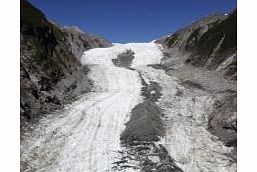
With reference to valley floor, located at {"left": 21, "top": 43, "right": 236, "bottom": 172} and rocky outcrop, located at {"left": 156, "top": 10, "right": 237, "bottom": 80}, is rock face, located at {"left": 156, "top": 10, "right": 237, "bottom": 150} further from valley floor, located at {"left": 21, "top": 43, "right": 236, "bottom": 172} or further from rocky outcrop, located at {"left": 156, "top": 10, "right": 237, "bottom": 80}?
valley floor, located at {"left": 21, "top": 43, "right": 236, "bottom": 172}

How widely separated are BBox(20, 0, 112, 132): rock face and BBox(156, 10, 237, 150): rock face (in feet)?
33.5

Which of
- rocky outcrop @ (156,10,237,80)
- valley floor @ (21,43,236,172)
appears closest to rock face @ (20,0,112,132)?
valley floor @ (21,43,236,172)

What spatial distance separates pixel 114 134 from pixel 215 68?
67.0 ft

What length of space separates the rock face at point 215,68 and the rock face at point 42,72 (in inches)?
402

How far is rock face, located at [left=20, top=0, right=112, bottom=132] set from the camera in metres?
28.1

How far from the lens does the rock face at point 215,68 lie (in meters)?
26.4

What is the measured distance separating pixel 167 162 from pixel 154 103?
1056 centimetres

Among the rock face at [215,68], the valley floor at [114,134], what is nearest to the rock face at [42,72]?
the valley floor at [114,134]

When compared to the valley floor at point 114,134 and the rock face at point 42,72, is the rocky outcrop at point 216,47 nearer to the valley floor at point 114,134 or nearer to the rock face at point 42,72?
the valley floor at point 114,134

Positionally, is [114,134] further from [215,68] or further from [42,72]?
[215,68]

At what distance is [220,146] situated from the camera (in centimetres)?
2358
